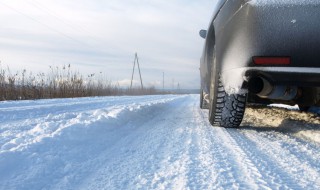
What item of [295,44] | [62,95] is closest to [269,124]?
[295,44]

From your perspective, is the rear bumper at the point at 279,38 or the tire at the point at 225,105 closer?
the rear bumper at the point at 279,38

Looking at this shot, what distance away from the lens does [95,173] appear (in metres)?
1.91

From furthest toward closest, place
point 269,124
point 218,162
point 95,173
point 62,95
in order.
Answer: point 62,95 < point 269,124 < point 218,162 < point 95,173

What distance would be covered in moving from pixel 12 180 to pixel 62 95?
39.2 feet

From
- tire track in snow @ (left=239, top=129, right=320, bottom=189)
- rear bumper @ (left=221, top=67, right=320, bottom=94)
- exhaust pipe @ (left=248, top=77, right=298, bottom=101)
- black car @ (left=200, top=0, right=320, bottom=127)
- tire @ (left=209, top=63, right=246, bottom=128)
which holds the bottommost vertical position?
tire track in snow @ (left=239, top=129, right=320, bottom=189)

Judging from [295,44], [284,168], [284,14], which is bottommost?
[284,168]

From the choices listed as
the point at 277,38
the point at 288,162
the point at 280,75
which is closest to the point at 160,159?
the point at 288,162

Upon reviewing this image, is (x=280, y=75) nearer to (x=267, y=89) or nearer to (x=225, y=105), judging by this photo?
(x=267, y=89)

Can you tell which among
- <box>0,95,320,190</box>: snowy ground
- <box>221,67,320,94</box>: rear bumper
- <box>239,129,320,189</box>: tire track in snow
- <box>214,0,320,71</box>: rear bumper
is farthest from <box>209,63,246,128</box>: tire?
<box>214,0,320,71</box>: rear bumper

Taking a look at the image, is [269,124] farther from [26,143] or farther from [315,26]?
[26,143]

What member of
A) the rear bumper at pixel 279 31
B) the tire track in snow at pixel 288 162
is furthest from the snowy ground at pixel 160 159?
the rear bumper at pixel 279 31

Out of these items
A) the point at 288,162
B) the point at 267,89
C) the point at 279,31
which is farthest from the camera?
the point at 267,89

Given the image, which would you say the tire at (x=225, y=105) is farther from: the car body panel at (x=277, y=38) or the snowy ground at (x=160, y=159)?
the car body panel at (x=277, y=38)

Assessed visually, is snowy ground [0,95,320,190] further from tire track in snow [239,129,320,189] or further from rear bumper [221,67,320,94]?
rear bumper [221,67,320,94]
